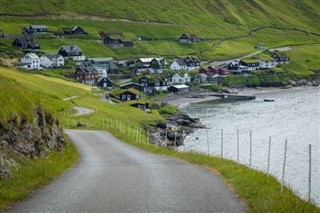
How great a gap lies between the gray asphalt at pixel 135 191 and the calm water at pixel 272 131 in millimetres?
7989

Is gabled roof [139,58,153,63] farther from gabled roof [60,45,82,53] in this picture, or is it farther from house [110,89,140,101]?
house [110,89,140,101]

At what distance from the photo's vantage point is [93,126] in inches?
2559

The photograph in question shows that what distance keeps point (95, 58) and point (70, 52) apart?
32.5 feet

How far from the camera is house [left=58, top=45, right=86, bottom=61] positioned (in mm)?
177875

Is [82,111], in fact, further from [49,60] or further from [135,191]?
[49,60]

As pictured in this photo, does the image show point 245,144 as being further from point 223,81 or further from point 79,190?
point 223,81

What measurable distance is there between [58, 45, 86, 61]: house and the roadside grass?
497 ft

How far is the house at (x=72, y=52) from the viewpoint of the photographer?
177875 millimetres

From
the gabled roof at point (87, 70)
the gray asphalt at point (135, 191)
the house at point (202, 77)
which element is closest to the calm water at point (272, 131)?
the gray asphalt at point (135, 191)

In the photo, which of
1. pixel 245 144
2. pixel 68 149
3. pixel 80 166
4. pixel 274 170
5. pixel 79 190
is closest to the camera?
pixel 79 190

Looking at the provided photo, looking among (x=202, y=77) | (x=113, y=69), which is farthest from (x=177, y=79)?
(x=113, y=69)

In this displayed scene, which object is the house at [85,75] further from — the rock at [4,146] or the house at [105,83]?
the rock at [4,146]

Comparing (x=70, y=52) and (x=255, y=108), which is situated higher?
(x=70, y=52)

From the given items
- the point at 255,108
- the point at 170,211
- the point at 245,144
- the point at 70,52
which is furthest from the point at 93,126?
the point at 70,52
